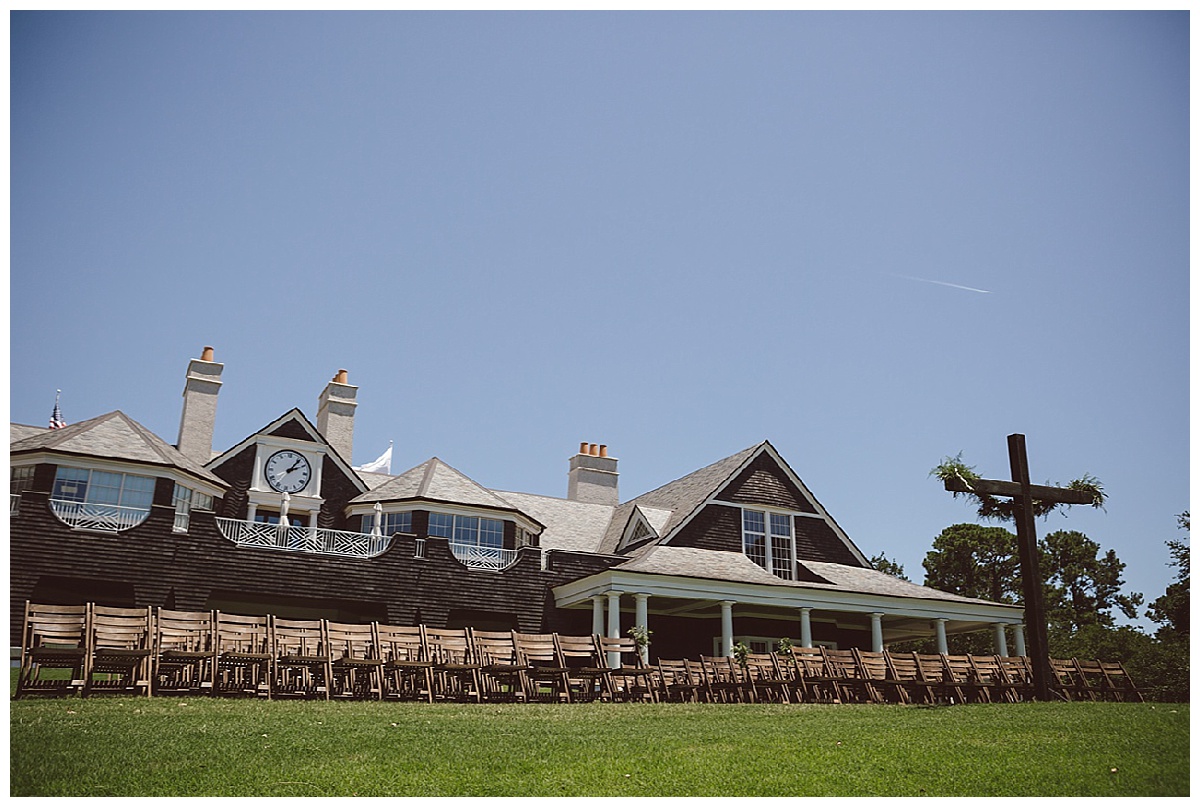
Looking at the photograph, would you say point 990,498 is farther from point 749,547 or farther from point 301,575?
point 301,575

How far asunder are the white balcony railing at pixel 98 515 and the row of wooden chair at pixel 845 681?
11140 mm

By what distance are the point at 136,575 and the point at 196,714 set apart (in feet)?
30.0

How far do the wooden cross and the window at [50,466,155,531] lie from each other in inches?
614

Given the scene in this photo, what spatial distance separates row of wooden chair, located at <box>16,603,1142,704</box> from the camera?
13312 millimetres

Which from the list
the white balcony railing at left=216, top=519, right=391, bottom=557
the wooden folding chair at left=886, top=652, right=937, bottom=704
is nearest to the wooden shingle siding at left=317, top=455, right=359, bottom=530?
the white balcony railing at left=216, top=519, right=391, bottom=557

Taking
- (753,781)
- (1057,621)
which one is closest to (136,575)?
(753,781)

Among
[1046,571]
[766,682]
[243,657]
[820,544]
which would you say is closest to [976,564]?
[1046,571]

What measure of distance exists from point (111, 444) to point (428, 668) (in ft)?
34.5

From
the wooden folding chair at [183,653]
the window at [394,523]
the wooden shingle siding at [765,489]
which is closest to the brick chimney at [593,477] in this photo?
the wooden shingle siding at [765,489]

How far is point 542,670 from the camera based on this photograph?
14422mm

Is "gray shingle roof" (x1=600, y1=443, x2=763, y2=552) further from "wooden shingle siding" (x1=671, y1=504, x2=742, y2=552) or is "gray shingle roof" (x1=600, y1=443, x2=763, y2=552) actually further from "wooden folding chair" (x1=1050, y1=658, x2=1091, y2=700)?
"wooden folding chair" (x1=1050, y1=658, x2=1091, y2=700)

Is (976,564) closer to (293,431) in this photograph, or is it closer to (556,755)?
(293,431)

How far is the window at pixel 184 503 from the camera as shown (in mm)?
20753

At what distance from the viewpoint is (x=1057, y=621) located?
4516cm
